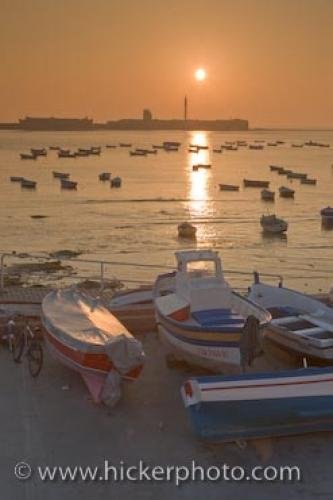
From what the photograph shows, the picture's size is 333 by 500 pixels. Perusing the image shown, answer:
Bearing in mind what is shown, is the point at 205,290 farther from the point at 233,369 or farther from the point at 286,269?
the point at 286,269

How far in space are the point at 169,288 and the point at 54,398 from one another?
510cm

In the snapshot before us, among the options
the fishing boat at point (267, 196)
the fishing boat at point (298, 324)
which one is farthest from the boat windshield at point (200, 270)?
the fishing boat at point (267, 196)

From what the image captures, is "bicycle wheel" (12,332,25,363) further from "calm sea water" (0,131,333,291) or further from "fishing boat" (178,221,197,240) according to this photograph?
"fishing boat" (178,221,197,240)

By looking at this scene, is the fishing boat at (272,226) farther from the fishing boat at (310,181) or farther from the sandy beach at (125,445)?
the fishing boat at (310,181)

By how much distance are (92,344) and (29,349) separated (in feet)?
5.88

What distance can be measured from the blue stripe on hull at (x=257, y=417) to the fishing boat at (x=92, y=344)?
176 centimetres

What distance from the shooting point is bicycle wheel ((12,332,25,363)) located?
13.4 metres

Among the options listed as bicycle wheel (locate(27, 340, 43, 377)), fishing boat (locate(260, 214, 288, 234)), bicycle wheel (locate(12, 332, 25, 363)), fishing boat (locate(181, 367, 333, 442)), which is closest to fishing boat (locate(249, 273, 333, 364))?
fishing boat (locate(181, 367, 333, 442))

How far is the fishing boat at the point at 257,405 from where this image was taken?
1016 cm

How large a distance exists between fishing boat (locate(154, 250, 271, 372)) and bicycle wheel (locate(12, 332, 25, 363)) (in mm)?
2659

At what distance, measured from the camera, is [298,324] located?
1412cm

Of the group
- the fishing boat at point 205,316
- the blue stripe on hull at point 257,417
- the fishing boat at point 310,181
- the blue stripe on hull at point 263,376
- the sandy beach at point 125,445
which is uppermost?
the fishing boat at point 310,181

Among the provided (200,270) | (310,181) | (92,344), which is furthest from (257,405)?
(310,181)

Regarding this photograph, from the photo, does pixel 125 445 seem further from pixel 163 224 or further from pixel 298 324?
pixel 163 224
